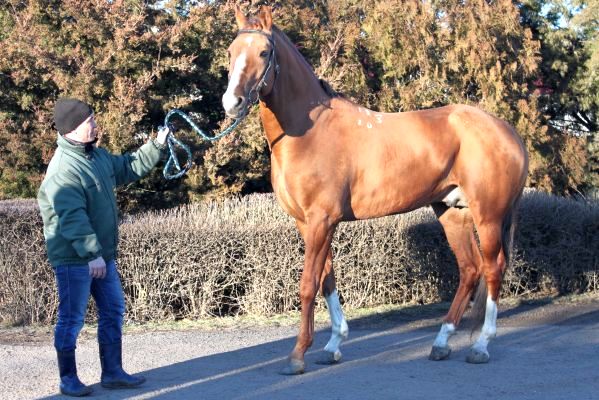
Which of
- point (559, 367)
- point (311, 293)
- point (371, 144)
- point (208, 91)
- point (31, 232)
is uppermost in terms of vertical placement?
point (208, 91)

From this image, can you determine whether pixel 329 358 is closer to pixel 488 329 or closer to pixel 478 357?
pixel 478 357

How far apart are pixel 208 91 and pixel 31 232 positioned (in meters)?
4.46

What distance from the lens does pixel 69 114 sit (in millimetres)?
4824

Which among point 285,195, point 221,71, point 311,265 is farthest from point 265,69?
point 221,71

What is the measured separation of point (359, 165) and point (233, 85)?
120 cm

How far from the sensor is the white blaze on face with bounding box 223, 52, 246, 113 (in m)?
5.05

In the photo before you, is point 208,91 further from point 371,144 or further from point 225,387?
point 225,387

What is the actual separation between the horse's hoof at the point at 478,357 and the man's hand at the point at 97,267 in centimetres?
283

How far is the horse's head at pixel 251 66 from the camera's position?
512 centimetres

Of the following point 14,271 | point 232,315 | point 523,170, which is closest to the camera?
point 523,170

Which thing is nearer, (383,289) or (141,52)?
(383,289)

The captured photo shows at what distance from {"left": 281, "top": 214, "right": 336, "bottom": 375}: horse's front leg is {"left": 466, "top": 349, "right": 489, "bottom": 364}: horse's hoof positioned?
1246 mm

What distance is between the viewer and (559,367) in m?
5.61

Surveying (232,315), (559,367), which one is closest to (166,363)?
(232,315)
